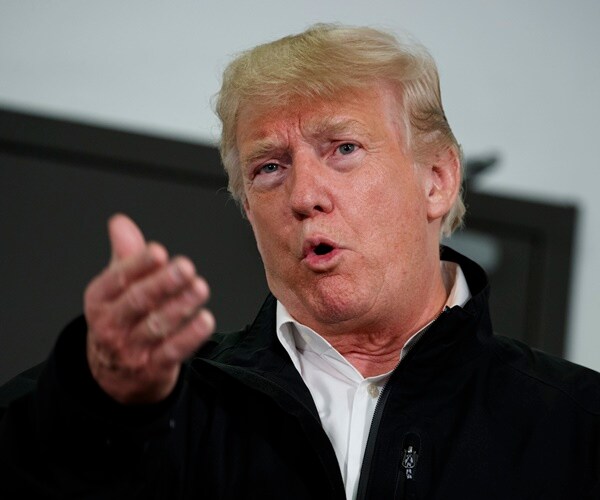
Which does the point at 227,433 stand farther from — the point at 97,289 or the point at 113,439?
the point at 97,289

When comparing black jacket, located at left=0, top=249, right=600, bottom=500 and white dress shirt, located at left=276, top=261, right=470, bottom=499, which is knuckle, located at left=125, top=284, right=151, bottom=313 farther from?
white dress shirt, located at left=276, top=261, right=470, bottom=499

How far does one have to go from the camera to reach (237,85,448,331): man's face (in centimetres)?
190

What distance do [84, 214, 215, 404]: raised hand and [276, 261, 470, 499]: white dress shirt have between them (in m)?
0.44

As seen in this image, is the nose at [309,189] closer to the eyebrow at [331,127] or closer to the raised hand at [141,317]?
the eyebrow at [331,127]

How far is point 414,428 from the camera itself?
1756mm

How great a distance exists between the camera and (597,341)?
3455 mm

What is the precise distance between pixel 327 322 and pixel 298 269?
9cm

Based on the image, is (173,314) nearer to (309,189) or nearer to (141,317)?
(141,317)

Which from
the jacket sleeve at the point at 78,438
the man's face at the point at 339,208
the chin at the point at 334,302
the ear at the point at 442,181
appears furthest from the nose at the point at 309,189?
the jacket sleeve at the point at 78,438

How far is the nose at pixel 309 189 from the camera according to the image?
1.90 m

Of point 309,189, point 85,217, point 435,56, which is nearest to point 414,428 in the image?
point 309,189

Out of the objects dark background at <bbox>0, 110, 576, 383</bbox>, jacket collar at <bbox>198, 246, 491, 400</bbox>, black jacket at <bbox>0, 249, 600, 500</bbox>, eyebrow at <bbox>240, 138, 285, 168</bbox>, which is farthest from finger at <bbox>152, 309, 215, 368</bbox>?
dark background at <bbox>0, 110, 576, 383</bbox>

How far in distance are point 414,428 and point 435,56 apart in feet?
5.92

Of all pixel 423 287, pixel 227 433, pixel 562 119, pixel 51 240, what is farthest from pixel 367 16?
pixel 227 433
